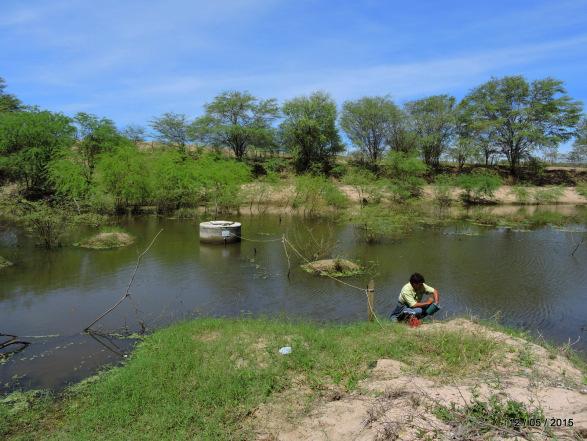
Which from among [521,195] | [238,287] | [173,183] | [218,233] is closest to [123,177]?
[173,183]

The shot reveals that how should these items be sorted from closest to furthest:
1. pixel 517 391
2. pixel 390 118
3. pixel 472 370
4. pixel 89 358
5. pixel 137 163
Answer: pixel 517 391, pixel 472 370, pixel 89 358, pixel 137 163, pixel 390 118

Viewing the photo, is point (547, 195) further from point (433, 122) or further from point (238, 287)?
point (238, 287)

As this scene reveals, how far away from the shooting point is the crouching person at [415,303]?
10.4m

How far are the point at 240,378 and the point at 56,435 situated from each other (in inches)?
113

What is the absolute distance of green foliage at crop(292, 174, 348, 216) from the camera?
35.1 metres

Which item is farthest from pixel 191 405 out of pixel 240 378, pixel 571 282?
pixel 571 282

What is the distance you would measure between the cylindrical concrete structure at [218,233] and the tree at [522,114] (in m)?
44.5

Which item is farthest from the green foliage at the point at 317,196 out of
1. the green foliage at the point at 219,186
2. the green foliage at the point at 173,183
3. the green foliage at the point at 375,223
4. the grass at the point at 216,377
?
the grass at the point at 216,377

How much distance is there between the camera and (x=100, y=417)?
6621 millimetres

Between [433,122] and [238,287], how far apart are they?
1961 inches

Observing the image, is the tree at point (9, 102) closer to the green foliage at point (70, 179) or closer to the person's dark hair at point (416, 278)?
the green foliage at point (70, 179)

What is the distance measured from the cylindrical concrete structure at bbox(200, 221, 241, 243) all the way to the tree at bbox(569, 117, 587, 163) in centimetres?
5455

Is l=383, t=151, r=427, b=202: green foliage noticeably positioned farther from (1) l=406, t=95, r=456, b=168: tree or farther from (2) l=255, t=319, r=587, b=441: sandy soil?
(2) l=255, t=319, r=587, b=441: sandy soil

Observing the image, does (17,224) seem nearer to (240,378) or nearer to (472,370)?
(240,378)
